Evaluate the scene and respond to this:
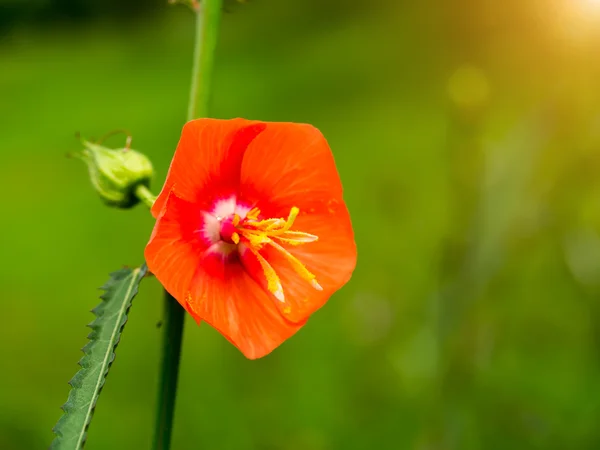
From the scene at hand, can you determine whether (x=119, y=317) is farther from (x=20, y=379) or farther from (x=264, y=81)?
(x=264, y=81)

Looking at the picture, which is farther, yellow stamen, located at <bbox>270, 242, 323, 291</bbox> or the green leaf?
yellow stamen, located at <bbox>270, 242, 323, 291</bbox>

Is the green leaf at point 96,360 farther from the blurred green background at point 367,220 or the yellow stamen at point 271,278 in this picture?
the blurred green background at point 367,220

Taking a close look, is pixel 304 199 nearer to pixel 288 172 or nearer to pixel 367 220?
pixel 288 172

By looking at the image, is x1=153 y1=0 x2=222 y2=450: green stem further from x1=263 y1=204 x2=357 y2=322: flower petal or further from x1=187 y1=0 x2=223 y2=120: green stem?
x1=263 y1=204 x2=357 y2=322: flower petal

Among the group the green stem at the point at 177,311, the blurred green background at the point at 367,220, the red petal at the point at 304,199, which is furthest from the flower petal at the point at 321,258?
the blurred green background at the point at 367,220

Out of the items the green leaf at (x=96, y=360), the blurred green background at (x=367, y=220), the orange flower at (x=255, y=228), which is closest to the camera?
the green leaf at (x=96, y=360)

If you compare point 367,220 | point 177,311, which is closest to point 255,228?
point 177,311

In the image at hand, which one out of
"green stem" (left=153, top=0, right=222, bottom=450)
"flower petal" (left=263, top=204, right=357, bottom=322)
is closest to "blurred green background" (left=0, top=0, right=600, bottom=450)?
"flower petal" (left=263, top=204, right=357, bottom=322)
